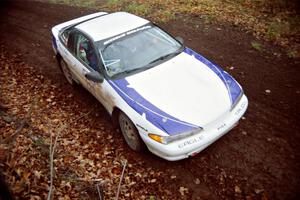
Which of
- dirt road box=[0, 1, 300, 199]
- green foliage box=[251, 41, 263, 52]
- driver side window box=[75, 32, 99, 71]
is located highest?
driver side window box=[75, 32, 99, 71]

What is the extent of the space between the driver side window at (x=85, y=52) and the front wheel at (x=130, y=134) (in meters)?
1.13

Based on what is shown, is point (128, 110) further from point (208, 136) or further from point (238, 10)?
point (238, 10)

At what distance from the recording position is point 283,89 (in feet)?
20.2

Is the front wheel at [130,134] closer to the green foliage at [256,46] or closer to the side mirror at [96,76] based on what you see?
the side mirror at [96,76]

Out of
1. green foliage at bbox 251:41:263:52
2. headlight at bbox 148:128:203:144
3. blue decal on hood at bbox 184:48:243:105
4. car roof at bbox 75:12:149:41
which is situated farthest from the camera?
green foliage at bbox 251:41:263:52

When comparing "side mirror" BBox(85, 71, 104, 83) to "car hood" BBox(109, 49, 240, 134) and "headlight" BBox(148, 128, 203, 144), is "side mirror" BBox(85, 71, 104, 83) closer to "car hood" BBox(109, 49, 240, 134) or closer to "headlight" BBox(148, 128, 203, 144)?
"car hood" BBox(109, 49, 240, 134)

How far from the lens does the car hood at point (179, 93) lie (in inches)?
165

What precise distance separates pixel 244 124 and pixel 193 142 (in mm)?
1681

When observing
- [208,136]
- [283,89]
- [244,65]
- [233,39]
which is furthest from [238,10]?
[208,136]

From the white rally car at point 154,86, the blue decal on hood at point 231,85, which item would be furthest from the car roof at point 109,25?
the blue decal on hood at point 231,85

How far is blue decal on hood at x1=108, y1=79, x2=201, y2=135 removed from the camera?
4.10 m

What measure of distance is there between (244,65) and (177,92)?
3340mm

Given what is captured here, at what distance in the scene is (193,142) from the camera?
4.12 meters

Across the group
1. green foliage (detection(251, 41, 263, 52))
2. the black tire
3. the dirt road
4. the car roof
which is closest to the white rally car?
the car roof
